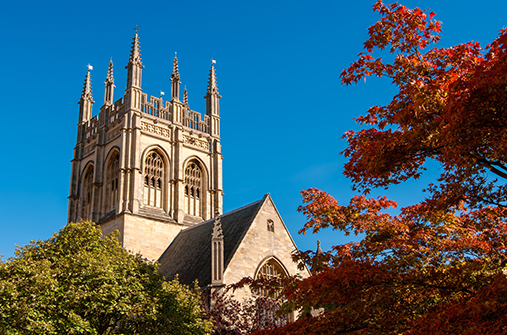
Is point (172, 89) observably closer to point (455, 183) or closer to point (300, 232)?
point (300, 232)

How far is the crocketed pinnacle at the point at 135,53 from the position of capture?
136 feet

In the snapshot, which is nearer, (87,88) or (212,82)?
(212,82)

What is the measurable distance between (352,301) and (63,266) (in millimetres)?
11569

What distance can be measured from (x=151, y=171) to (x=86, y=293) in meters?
23.9

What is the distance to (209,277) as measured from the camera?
80.8ft

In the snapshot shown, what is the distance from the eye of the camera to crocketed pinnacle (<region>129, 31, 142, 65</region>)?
4159cm

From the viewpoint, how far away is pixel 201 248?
29703mm

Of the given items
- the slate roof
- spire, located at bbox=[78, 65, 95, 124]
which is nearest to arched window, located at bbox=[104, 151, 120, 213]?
the slate roof

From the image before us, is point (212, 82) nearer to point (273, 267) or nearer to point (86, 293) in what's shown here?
point (273, 267)

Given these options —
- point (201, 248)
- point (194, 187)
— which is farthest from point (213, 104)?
point (201, 248)

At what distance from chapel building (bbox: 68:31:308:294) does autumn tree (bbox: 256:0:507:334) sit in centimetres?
1919

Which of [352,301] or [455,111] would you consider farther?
[352,301]

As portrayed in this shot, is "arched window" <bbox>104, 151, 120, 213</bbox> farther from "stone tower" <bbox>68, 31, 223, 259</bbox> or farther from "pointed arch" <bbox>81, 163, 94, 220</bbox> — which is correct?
"pointed arch" <bbox>81, 163, 94, 220</bbox>

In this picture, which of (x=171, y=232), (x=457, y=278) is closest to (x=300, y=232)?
(x=457, y=278)
